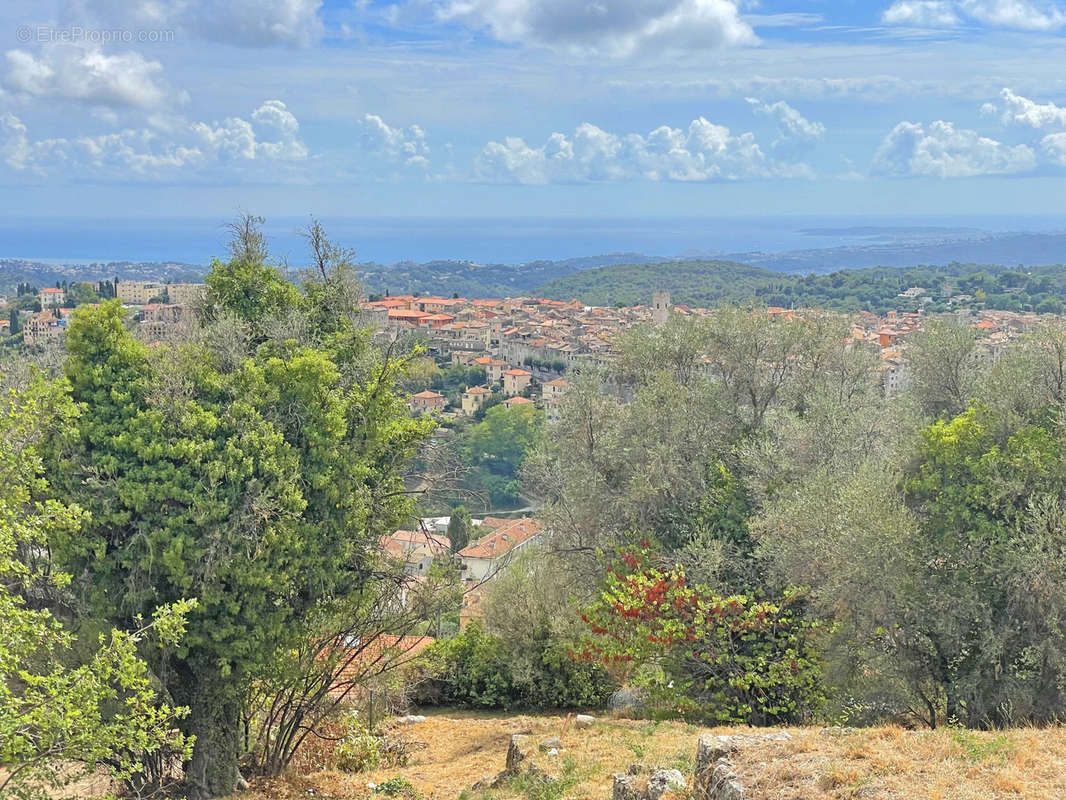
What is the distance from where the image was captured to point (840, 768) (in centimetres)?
775

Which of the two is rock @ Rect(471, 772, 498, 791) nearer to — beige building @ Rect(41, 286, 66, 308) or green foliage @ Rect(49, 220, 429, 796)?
green foliage @ Rect(49, 220, 429, 796)

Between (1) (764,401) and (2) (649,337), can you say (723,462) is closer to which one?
(1) (764,401)

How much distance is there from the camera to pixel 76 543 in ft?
33.6

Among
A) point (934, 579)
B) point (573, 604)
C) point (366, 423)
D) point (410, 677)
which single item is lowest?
point (410, 677)

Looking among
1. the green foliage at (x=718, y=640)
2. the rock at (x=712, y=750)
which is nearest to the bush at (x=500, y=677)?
the green foliage at (x=718, y=640)

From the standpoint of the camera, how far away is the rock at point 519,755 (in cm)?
1189

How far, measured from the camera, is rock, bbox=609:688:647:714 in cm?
1720

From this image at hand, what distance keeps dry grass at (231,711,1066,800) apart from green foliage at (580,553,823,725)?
1984mm

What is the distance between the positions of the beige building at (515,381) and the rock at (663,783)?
3486 inches

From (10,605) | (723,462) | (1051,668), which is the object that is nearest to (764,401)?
(723,462)

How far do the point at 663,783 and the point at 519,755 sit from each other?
392cm

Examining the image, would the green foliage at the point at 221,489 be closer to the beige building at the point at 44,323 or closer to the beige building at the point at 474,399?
the beige building at the point at 44,323

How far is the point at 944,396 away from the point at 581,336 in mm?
94061

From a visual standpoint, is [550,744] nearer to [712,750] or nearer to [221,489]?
[712,750]
